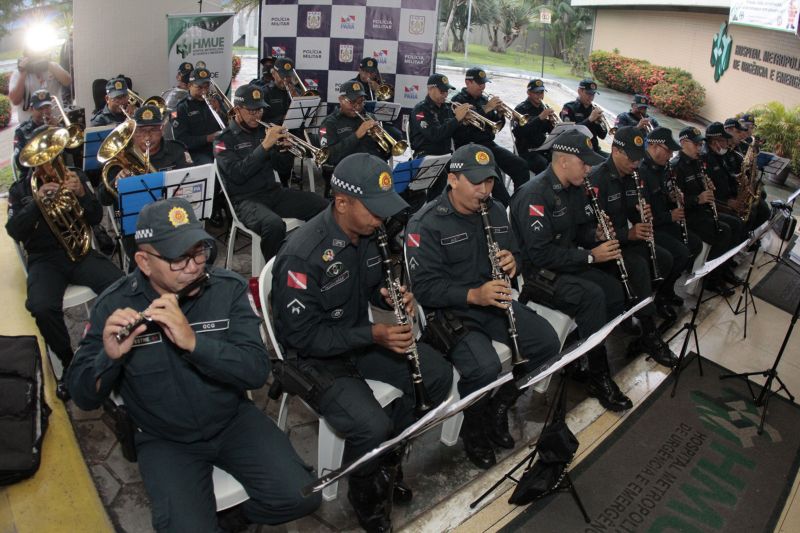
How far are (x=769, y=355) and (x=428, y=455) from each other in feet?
11.2

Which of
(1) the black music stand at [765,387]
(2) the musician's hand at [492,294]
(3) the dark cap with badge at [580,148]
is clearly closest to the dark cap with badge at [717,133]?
(1) the black music stand at [765,387]

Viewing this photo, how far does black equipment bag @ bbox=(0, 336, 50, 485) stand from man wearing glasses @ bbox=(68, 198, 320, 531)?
85 centimetres

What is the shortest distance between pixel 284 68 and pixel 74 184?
4.56 metres

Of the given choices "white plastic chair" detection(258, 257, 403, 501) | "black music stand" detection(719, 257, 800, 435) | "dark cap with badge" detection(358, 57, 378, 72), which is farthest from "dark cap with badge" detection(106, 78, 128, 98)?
"black music stand" detection(719, 257, 800, 435)

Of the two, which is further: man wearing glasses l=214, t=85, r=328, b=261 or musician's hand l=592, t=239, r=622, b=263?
man wearing glasses l=214, t=85, r=328, b=261

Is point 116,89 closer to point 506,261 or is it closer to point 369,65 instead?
point 369,65

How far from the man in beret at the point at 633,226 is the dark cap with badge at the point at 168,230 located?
335 centimetres

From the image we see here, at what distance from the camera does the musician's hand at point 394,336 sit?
9.95 ft

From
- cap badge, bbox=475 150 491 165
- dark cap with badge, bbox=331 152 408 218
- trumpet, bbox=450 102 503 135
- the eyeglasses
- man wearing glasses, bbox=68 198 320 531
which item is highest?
trumpet, bbox=450 102 503 135

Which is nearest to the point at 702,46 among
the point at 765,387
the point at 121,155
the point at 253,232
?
the point at 765,387

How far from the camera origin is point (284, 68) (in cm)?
797

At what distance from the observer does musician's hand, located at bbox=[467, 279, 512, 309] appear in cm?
349

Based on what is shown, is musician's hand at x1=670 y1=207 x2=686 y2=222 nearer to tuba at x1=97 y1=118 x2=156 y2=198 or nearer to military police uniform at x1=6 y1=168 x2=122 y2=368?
tuba at x1=97 y1=118 x2=156 y2=198

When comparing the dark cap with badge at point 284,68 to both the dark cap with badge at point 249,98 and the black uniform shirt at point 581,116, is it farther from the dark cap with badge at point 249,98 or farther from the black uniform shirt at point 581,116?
the black uniform shirt at point 581,116
